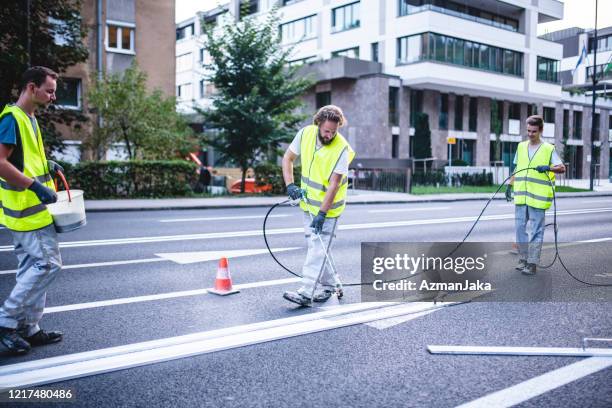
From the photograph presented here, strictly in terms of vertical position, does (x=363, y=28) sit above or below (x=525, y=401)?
above

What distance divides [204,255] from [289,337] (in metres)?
4.32

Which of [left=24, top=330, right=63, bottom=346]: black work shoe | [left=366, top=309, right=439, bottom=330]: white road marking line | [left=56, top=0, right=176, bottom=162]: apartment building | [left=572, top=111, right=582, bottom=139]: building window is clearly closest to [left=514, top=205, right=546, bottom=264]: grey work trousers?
[left=366, top=309, right=439, bottom=330]: white road marking line

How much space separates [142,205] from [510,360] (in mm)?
15158

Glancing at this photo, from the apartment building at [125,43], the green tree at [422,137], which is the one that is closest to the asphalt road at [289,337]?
the apartment building at [125,43]

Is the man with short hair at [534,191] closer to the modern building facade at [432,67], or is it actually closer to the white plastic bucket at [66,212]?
the white plastic bucket at [66,212]

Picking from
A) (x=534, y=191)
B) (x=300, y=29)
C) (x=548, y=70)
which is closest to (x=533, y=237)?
(x=534, y=191)

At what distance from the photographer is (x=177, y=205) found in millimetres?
18281

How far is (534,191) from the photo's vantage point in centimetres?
752

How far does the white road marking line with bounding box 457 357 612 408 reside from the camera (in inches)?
138

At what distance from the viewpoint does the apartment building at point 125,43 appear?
29391 mm

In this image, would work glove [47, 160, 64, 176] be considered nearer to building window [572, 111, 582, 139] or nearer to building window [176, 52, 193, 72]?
building window [572, 111, 582, 139]

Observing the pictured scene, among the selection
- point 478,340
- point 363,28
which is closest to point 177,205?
point 478,340

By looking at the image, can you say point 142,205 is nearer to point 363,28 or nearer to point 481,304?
point 481,304

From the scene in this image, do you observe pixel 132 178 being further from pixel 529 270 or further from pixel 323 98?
pixel 323 98
